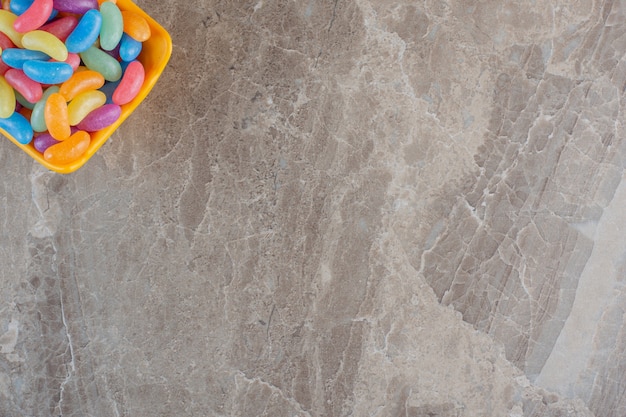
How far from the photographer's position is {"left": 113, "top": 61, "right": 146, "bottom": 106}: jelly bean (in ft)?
2.69

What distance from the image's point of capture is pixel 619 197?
38.8 inches

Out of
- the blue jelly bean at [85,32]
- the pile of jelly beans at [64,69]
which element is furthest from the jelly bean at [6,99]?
the blue jelly bean at [85,32]

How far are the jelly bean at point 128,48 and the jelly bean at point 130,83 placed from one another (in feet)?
0.04

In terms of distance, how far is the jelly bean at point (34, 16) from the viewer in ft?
2.55

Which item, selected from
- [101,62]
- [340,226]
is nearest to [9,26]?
[101,62]

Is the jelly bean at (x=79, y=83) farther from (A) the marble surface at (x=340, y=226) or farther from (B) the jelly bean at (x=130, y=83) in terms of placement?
(A) the marble surface at (x=340, y=226)

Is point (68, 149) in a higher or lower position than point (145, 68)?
lower

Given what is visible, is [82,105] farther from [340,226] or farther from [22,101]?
[340,226]

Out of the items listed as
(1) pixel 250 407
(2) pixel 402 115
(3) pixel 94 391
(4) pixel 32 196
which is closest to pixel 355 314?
(1) pixel 250 407

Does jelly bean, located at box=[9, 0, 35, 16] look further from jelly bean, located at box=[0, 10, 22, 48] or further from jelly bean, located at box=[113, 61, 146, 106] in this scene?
jelly bean, located at box=[113, 61, 146, 106]

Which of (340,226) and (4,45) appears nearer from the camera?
(4,45)

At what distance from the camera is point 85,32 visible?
794 mm

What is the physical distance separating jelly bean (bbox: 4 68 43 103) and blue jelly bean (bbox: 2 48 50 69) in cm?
1

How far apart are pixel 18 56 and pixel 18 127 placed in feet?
0.32
